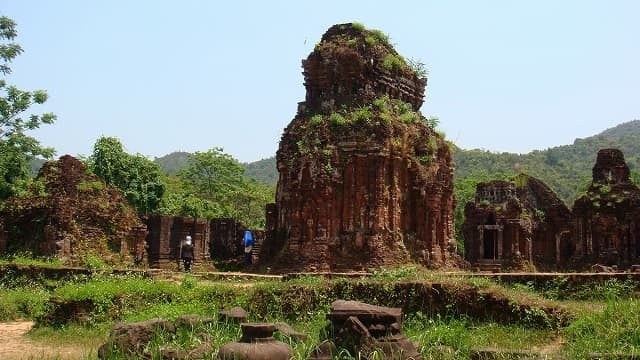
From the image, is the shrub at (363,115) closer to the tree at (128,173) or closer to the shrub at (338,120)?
the shrub at (338,120)

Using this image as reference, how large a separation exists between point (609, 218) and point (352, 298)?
68.9 ft

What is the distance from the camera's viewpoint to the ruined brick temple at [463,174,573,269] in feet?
98.5

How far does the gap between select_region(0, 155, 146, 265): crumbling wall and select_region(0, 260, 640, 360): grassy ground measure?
526 centimetres

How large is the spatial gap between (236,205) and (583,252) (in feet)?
82.6

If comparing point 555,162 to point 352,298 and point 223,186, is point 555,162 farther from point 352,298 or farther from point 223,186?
point 352,298

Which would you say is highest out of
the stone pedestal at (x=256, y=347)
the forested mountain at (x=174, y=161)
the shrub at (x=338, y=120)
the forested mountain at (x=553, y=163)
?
the forested mountain at (x=174, y=161)

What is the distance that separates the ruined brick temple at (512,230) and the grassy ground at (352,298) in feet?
60.5

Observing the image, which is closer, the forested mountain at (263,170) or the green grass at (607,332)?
the green grass at (607,332)

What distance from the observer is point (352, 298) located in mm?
11180

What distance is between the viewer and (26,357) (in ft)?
28.8

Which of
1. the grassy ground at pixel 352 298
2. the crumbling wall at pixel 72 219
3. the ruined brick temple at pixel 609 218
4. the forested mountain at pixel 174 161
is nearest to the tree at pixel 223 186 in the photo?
the ruined brick temple at pixel 609 218

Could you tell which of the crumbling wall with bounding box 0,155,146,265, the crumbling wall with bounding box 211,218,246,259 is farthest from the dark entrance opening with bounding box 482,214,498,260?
the crumbling wall with bounding box 0,155,146,265

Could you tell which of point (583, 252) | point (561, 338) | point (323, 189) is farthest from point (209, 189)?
point (561, 338)

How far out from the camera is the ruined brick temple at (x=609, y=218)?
93.2 feet
